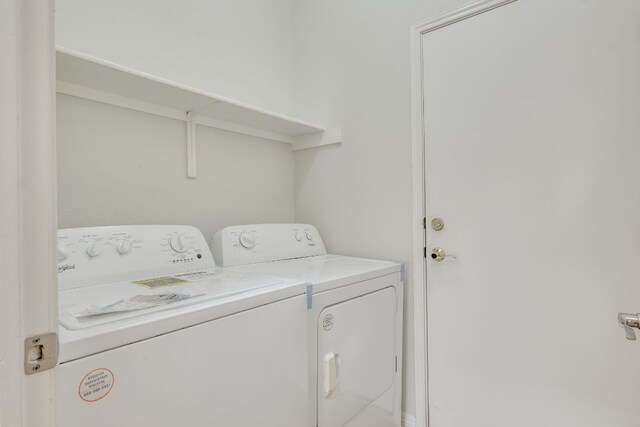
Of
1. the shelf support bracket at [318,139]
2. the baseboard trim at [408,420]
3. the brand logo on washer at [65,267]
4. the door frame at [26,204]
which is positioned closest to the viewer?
Answer: the door frame at [26,204]

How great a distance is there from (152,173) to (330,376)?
3.98ft

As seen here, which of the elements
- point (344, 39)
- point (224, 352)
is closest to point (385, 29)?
point (344, 39)

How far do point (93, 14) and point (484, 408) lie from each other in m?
2.41

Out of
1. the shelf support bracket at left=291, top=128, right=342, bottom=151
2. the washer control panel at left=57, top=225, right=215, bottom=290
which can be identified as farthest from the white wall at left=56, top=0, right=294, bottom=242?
the washer control panel at left=57, top=225, right=215, bottom=290

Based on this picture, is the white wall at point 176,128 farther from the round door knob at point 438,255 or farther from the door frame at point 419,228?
the round door knob at point 438,255

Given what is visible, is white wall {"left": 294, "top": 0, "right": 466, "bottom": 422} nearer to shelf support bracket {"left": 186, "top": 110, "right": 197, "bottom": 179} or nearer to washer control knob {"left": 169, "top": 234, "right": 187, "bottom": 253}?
shelf support bracket {"left": 186, "top": 110, "right": 197, "bottom": 179}

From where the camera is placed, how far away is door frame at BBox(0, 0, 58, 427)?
456 mm

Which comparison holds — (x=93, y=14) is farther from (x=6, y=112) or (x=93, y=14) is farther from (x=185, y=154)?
(x=6, y=112)

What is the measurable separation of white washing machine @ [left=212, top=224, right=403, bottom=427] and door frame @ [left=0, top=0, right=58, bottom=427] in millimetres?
750

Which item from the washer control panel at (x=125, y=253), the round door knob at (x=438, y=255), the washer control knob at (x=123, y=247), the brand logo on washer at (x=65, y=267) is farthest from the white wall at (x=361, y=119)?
the brand logo on washer at (x=65, y=267)

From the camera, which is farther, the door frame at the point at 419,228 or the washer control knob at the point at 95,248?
the door frame at the point at 419,228

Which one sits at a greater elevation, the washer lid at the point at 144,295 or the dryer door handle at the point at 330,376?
the washer lid at the point at 144,295

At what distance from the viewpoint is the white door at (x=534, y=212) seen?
1.16 metres

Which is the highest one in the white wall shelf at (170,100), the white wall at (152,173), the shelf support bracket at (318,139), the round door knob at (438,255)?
the white wall shelf at (170,100)
